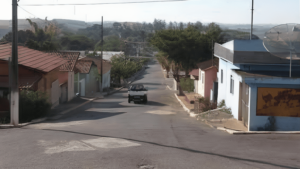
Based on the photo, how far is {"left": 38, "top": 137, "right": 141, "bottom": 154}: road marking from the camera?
8347 millimetres

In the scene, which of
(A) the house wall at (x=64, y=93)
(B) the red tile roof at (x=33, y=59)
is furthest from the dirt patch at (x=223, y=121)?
(A) the house wall at (x=64, y=93)

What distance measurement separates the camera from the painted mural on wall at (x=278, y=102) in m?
12.5

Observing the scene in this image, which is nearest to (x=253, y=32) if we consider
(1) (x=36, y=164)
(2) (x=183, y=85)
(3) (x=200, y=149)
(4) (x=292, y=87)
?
(4) (x=292, y=87)

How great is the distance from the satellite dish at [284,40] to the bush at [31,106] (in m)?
11.8

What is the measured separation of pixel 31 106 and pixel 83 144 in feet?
28.3

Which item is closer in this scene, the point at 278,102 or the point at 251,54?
the point at 278,102

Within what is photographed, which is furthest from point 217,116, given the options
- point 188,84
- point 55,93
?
point 188,84

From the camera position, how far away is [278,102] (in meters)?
12.7

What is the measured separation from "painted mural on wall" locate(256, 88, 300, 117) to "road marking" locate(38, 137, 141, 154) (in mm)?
6046

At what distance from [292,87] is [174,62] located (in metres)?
26.6

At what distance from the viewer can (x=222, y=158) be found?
24.9 ft

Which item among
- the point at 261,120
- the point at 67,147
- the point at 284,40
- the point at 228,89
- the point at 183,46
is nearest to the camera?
the point at 67,147

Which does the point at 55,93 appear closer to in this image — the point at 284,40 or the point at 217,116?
the point at 217,116

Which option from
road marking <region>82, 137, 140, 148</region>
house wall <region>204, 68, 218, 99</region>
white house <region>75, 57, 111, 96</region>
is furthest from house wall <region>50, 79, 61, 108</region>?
road marking <region>82, 137, 140, 148</region>
